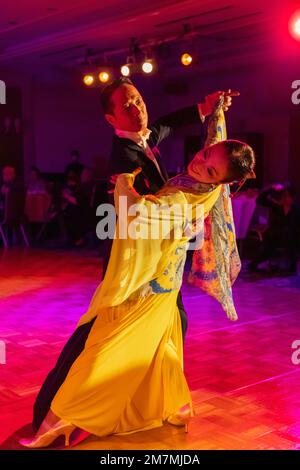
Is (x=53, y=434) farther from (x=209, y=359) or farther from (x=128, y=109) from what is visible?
(x=209, y=359)

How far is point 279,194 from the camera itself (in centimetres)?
648

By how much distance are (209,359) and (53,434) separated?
1371 mm

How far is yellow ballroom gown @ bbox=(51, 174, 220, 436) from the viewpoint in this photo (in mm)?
1924

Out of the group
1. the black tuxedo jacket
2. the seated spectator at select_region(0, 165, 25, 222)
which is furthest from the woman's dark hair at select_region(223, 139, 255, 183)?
the seated spectator at select_region(0, 165, 25, 222)

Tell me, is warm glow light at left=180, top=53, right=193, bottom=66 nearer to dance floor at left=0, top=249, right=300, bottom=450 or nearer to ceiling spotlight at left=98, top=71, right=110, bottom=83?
ceiling spotlight at left=98, top=71, right=110, bottom=83

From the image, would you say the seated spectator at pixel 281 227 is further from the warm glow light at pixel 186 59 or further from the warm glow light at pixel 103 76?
the warm glow light at pixel 103 76

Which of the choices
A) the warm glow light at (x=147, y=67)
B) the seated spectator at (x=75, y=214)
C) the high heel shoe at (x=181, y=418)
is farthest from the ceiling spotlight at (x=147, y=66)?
the high heel shoe at (x=181, y=418)

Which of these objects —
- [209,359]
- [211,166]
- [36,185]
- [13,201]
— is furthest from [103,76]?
[211,166]

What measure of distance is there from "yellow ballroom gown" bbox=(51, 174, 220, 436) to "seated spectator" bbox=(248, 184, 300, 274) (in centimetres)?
437

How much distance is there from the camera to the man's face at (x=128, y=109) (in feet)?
6.96

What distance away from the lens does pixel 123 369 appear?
2059 millimetres

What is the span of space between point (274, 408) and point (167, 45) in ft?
23.5
